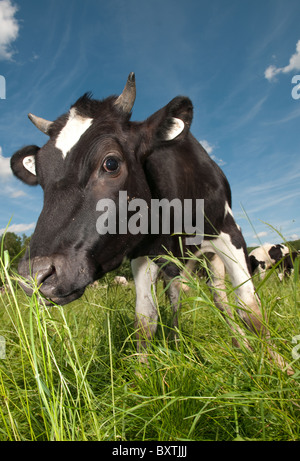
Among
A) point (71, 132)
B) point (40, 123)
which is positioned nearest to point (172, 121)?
point (71, 132)

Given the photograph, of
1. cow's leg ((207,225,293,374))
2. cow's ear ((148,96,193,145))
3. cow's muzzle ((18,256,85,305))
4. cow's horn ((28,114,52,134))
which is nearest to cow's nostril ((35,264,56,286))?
cow's muzzle ((18,256,85,305))

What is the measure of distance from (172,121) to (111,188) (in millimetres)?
1009

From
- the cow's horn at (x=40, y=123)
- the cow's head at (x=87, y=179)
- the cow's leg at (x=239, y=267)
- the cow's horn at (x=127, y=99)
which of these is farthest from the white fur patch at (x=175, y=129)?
the cow's horn at (x=40, y=123)

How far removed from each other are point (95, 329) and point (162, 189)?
1532 millimetres

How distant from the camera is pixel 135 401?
170 cm

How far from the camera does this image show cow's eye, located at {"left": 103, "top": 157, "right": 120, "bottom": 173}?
9.19 feet

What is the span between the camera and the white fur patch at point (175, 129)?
3.33 metres

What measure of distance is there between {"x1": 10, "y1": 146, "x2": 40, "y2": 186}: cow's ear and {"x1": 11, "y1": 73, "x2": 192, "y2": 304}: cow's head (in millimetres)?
924

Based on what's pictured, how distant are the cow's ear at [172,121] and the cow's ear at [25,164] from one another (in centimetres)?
157

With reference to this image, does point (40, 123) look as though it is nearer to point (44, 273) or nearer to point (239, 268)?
point (44, 273)

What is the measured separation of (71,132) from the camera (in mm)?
2879

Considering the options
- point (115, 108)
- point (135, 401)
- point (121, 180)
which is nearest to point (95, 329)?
point (121, 180)
